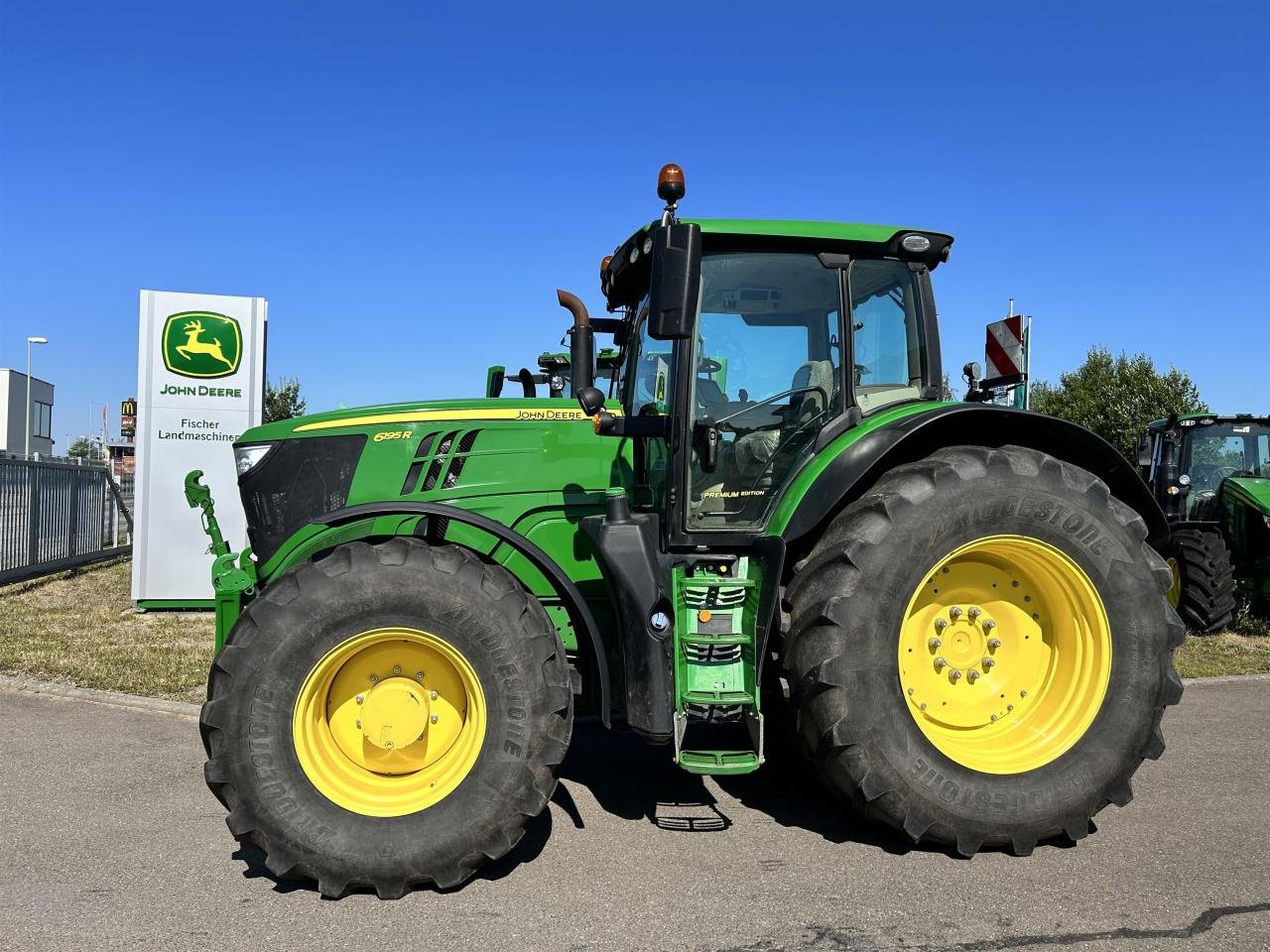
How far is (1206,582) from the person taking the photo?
8.80 metres

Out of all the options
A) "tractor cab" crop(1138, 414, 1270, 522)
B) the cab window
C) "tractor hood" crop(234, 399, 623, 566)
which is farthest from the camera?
"tractor cab" crop(1138, 414, 1270, 522)

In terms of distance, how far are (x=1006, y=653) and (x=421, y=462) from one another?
266 centimetres

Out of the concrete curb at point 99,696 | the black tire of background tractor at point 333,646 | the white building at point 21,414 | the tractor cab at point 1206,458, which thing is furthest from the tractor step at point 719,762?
the white building at point 21,414

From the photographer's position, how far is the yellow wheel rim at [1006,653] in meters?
3.80

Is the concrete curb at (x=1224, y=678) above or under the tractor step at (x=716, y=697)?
under

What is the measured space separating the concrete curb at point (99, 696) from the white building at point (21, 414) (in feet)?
131

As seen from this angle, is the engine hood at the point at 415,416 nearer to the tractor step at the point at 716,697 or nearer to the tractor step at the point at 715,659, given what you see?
the tractor step at the point at 715,659

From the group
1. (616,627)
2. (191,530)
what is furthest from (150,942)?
(191,530)

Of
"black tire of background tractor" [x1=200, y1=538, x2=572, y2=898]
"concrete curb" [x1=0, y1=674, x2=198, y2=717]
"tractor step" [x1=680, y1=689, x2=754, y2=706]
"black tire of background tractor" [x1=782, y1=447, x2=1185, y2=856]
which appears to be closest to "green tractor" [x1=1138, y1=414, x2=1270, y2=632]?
"black tire of background tractor" [x1=782, y1=447, x2=1185, y2=856]

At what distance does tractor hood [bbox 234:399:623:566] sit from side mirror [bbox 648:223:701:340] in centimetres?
103

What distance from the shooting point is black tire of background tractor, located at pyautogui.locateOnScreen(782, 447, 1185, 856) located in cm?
352

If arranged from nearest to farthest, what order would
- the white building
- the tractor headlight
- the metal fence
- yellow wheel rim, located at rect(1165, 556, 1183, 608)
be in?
the tractor headlight, yellow wheel rim, located at rect(1165, 556, 1183, 608), the metal fence, the white building

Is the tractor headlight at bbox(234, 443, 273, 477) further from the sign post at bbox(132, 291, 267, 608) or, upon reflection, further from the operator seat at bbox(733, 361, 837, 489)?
the sign post at bbox(132, 291, 267, 608)

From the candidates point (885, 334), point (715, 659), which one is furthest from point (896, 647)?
point (885, 334)
